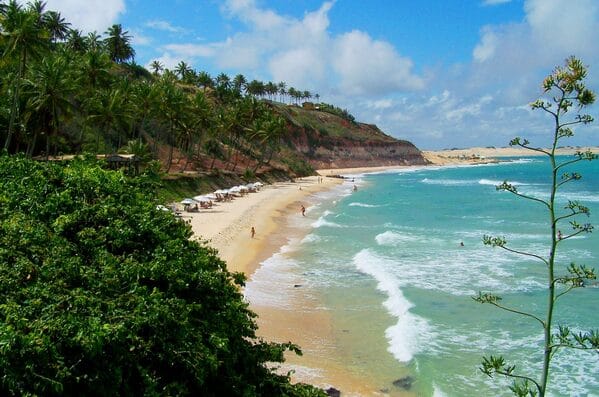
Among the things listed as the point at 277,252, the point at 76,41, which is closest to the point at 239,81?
the point at 76,41

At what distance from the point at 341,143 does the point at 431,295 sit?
107350 mm

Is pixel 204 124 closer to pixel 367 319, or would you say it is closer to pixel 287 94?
pixel 367 319

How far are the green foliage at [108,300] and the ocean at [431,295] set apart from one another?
246 inches

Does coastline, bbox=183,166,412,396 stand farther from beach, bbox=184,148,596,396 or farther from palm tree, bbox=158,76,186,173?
palm tree, bbox=158,76,186,173

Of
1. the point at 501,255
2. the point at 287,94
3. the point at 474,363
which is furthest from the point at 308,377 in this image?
the point at 287,94

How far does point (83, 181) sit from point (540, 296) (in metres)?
18.1

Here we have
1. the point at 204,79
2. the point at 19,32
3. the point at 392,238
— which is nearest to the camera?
the point at 19,32

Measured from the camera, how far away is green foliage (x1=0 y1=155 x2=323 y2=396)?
6062 millimetres

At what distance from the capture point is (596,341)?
18.5 feet

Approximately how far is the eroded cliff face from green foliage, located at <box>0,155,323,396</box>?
10245cm

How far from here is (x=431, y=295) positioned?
21047 millimetres

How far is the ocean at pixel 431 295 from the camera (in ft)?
46.9

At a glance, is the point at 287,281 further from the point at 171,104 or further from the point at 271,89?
the point at 271,89

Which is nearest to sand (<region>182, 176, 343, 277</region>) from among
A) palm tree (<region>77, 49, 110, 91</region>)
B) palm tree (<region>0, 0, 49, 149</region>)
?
palm tree (<region>0, 0, 49, 149</region>)
